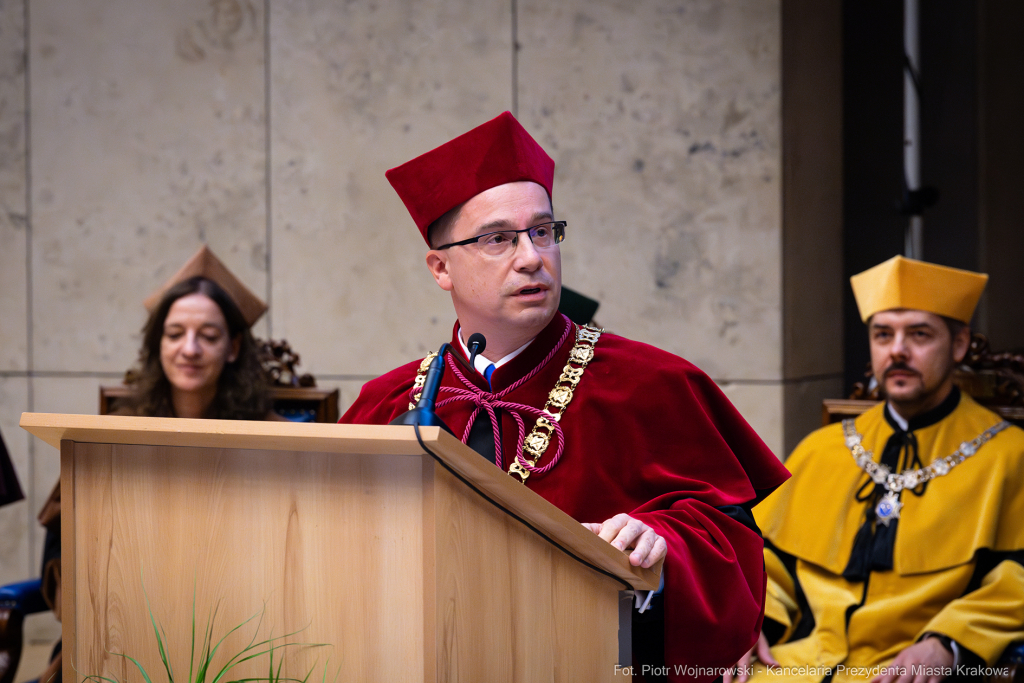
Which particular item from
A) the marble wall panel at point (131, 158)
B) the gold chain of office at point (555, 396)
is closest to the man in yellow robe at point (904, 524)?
the gold chain of office at point (555, 396)

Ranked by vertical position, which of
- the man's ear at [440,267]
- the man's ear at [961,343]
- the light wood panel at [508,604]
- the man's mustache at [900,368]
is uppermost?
the man's ear at [440,267]

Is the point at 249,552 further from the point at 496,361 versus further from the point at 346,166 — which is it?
the point at 346,166

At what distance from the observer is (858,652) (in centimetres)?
311

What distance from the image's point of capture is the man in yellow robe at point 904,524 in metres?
2.97

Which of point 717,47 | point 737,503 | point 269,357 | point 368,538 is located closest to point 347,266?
point 269,357

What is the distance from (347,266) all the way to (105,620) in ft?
11.1

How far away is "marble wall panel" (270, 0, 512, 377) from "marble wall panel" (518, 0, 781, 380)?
0.35 meters

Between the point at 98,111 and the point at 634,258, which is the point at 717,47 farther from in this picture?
the point at 98,111

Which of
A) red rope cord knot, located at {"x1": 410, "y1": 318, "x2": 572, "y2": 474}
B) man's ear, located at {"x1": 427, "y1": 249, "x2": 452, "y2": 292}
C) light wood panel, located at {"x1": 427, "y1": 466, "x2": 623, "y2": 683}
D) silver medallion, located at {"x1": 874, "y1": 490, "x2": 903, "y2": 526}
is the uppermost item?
man's ear, located at {"x1": 427, "y1": 249, "x2": 452, "y2": 292}

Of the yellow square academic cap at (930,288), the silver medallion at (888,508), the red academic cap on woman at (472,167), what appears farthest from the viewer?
the yellow square academic cap at (930,288)

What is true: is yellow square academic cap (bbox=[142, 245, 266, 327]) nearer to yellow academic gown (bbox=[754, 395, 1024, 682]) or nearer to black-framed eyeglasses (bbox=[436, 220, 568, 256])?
black-framed eyeglasses (bbox=[436, 220, 568, 256])

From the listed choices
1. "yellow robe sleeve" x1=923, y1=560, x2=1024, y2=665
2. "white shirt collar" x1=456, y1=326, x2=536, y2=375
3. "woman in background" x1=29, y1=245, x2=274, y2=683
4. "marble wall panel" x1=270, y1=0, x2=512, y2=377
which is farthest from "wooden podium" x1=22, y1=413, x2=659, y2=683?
"marble wall panel" x1=270, y1=0, x2=512, y2=377

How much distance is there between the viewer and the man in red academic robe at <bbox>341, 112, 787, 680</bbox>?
187cm

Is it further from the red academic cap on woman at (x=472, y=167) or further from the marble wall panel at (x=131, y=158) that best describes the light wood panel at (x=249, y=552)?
the marble wall panel at (x=131, y=158)
